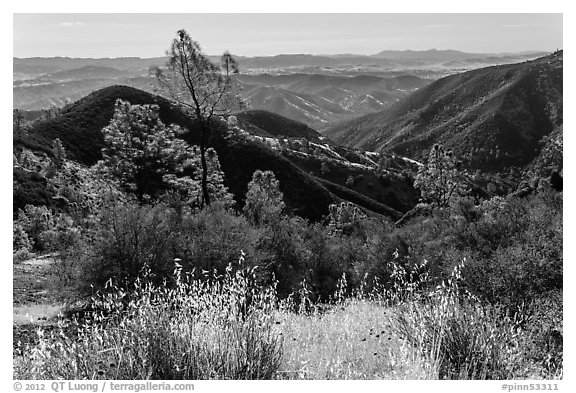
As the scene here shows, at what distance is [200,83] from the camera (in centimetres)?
1542

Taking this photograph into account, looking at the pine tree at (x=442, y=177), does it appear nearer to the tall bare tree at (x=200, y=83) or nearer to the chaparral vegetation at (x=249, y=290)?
the chaparral vegetation at (x=249, y=290)

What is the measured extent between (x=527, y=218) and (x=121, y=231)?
12.3 meters

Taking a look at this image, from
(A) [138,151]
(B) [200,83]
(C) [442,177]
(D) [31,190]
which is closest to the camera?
(B) [200,83]

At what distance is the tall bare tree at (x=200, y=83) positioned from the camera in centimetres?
1477

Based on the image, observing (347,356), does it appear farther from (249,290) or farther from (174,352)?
(249,290)

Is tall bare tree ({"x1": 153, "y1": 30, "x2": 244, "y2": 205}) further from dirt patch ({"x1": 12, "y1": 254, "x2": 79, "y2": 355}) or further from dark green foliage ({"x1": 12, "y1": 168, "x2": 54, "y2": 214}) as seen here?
dark green foliage ({"x1": 12, "y1": 168, "x2": 54, "y2": 214})

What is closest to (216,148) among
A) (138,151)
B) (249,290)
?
(138,151)

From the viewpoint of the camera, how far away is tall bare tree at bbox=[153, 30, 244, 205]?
14773mm

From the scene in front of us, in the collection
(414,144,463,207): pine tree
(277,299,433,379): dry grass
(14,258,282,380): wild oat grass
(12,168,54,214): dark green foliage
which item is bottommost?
(12,168,54,214): dark green foliage

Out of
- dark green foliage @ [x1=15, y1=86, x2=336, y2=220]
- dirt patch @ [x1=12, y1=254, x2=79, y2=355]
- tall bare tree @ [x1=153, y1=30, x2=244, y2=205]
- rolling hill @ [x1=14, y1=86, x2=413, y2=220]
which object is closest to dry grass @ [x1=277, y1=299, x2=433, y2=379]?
dirt patch @ [x1=12, y1=254, x2=79, y2=355]

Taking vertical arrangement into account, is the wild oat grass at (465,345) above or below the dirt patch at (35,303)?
above

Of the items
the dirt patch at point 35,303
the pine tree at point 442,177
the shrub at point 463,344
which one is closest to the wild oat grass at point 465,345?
the shrub at point 463,344

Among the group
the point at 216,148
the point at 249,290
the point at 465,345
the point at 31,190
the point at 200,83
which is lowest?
the point at 31,190
